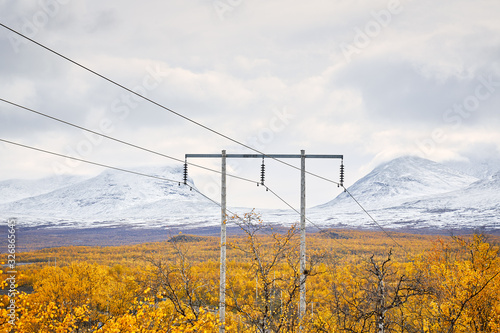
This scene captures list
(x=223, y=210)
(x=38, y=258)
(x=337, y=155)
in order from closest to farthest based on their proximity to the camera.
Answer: (x=223, y=210), (x=337, y=155), (x=38, y=258)

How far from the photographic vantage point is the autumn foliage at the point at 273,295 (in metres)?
11.6

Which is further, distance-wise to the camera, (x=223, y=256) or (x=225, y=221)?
(x=223, y=256)

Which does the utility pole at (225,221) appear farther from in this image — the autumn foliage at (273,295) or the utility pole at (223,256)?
the autumn foliage at (273,295)

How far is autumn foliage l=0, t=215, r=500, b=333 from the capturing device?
38.1 feet

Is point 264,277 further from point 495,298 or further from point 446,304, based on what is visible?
point 495,298

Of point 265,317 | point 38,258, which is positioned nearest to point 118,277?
point 265,317

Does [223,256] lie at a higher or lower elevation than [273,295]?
higher

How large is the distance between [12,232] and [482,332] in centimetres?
2801

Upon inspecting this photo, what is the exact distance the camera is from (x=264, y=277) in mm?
10484

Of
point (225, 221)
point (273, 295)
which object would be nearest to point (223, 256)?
point (225, 221)

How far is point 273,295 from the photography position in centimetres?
1265

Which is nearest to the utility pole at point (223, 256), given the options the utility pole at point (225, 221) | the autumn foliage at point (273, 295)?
the utility pole at point (225, 221)

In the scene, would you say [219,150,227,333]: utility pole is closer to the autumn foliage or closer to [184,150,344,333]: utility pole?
[184,150,344,333]: utility pole

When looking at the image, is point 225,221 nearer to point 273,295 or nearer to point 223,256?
point 223,256
